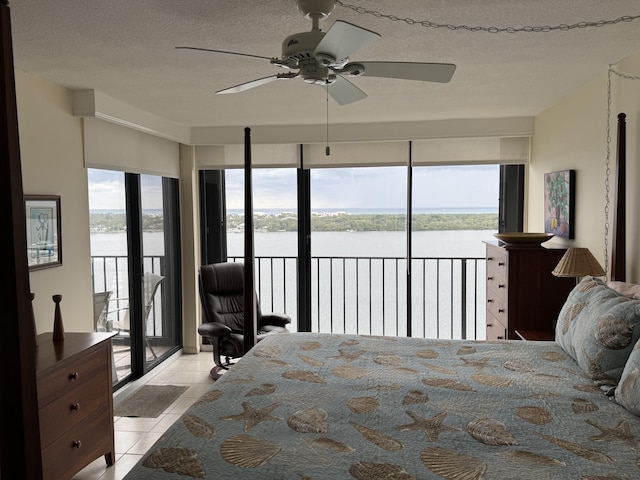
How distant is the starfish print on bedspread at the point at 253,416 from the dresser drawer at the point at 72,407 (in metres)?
1.32

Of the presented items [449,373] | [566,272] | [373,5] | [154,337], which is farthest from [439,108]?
[154,337]

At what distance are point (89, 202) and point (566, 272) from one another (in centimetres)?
333

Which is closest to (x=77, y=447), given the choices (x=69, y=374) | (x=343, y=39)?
(x=69, y=374)

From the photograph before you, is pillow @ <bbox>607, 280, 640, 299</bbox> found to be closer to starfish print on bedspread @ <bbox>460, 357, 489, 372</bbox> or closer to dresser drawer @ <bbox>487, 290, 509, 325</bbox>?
starfish print on bedspread @ <bbox>460, 357, 489, 372</bbox>

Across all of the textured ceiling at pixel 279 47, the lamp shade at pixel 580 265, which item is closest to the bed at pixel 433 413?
the lamp shade at pixel 580 265

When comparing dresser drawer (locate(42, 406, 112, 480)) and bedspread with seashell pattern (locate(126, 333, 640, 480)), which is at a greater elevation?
bedspread with seashell pattern (locate(126, 333, 640, 480))

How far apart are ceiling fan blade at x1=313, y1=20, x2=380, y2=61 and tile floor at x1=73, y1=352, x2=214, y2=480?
9.07 feet

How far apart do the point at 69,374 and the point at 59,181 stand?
1.35 meters

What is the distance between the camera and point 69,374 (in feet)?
9.56

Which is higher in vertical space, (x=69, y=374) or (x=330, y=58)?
(x=330, y=58)

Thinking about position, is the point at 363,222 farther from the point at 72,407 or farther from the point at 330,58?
the point at 330,58

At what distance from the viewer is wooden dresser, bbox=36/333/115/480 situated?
2.72 meters

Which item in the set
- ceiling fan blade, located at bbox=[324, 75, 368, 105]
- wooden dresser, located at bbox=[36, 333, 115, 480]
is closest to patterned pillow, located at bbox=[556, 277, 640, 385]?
ceiling fan blade, located at bbox=[324, 75, 368, 105]

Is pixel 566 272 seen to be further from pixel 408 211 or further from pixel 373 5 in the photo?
pixel 408 211
